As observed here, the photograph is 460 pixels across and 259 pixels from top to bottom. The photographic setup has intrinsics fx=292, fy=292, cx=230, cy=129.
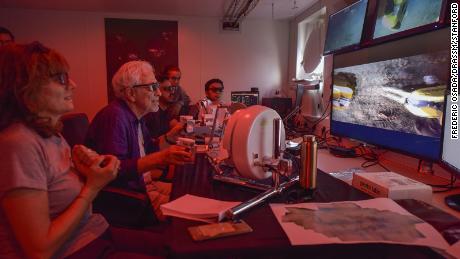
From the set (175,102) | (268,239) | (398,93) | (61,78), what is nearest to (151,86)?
(61,78)

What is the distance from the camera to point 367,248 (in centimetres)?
69

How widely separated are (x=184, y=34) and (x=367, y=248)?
480 cm

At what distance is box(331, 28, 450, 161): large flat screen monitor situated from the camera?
1260mm

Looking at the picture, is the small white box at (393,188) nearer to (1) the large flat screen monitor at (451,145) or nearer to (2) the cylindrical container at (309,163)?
(1) the large flat screen monitor at (451,145)

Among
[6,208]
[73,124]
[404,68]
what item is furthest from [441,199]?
[73,124]

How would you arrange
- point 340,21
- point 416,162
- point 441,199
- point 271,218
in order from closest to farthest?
point 271,218, point 441,199, point 416,162, point 340,21

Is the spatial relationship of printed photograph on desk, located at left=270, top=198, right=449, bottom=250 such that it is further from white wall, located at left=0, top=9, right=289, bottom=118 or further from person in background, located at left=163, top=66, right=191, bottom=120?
white wall, located at left=0, top=9, right=289, bottom=118

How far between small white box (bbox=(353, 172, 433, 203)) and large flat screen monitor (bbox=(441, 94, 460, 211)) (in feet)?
0.32

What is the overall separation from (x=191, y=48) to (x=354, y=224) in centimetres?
465

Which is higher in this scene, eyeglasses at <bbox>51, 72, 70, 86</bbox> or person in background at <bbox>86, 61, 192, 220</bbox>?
eyeglasses at <bbox>51, 72, 70, 86</bbox>

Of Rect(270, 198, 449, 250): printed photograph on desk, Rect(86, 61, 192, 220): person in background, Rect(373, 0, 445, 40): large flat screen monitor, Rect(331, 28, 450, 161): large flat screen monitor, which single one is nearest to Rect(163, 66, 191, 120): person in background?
Rect(86, 61, 192, 220): person in background

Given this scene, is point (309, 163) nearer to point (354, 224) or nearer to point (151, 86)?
point (354, 224)

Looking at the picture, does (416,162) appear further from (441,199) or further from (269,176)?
(269,176)

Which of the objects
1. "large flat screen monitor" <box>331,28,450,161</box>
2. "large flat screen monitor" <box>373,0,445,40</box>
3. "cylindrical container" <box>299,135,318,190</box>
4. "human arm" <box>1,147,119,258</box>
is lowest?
"human arm" <box>1,147,119,258</box>
